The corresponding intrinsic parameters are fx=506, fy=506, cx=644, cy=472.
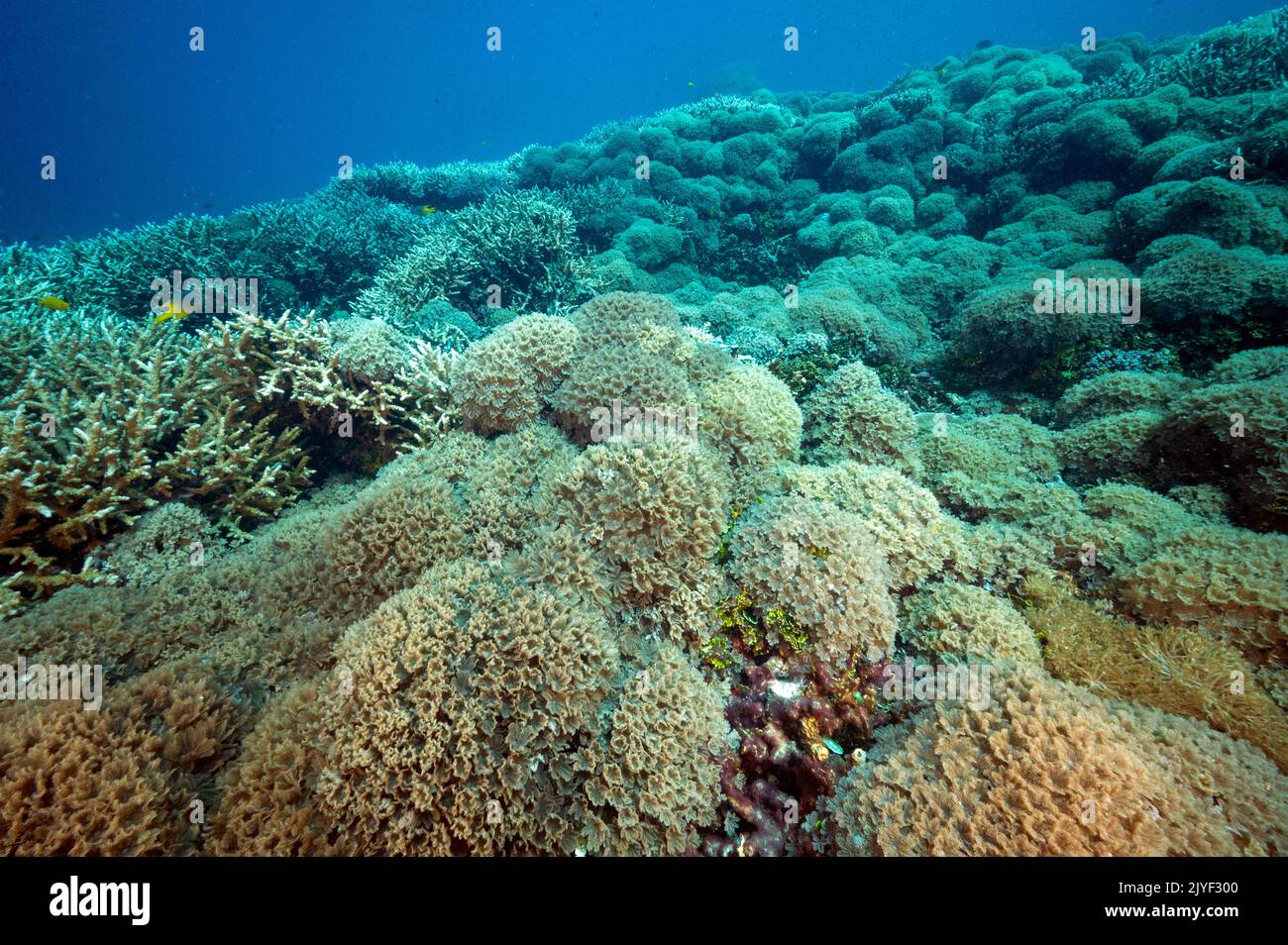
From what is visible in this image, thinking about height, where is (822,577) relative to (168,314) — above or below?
below

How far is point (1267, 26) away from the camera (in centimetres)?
1441

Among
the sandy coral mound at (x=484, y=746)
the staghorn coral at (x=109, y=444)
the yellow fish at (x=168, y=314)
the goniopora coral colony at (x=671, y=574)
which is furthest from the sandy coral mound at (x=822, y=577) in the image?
the yellow fish at (x=168, y=314)

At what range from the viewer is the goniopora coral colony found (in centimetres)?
285

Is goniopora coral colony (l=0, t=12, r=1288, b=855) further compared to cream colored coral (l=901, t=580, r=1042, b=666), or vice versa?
cream colored coral (l=901, t=580, r=1042, b=666)

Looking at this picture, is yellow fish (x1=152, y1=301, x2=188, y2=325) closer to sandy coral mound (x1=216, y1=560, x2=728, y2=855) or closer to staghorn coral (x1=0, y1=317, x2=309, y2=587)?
staghorn coral (x1=0, y1=317, x2=309, y2=587)

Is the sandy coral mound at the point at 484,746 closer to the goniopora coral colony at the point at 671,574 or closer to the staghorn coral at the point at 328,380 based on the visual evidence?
the goniopora coral colony at the point at 671,574

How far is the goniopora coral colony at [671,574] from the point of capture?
2.85 metres

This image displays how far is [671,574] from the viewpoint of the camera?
3896mm

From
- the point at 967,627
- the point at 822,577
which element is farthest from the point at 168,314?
the point at 967,627

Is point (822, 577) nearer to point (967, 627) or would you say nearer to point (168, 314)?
point (967, 627)

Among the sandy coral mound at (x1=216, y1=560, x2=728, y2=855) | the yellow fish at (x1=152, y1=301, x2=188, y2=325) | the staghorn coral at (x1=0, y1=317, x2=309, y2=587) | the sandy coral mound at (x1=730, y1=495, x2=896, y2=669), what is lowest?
the sandy coral mound at (x1=216, y1=560, x2=728, y2=855)

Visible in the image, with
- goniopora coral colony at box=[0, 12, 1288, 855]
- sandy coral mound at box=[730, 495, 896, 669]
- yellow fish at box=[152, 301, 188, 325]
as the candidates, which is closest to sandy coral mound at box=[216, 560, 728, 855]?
goniopora coral colony at box=[0, 12, 1288, 855]

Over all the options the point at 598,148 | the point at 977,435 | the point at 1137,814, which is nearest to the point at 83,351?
the point at 1137,814
